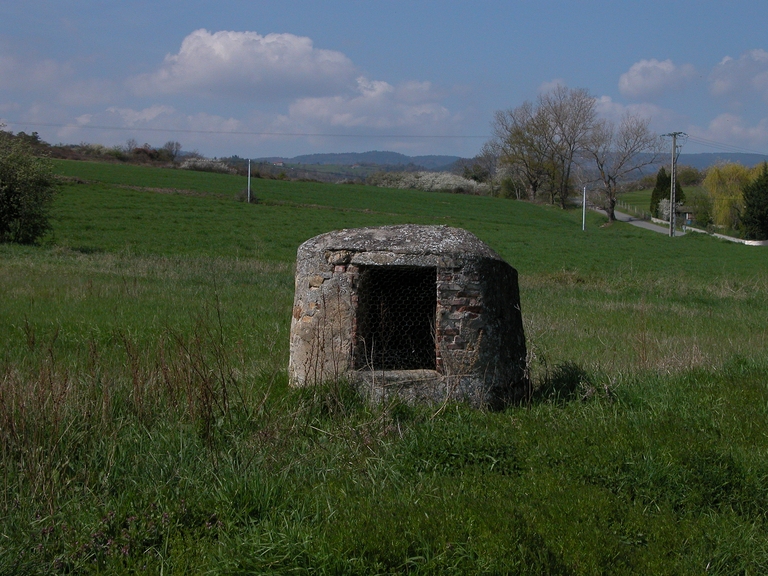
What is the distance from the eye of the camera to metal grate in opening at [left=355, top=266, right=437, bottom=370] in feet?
19.6

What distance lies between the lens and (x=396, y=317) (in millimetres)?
6594

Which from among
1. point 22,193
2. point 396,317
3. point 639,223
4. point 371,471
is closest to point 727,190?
point 639,223

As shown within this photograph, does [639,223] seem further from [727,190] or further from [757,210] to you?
[757,210]

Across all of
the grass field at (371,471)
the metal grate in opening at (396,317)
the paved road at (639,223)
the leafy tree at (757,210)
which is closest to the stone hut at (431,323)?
the metal grate in opening at (396,317)

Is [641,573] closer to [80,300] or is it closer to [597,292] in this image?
[80,300]

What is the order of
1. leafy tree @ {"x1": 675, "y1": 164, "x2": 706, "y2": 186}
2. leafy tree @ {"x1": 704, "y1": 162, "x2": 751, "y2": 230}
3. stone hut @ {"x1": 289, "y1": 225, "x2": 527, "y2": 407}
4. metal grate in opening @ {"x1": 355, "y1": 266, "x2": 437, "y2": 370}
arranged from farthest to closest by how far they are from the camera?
leafy tree @ {"x1": 675, "y1": 164, "x2": 706, "y2": 186} → leafy tree @ {"x1": 704, "y1": 162, "x2": 751, "y2": 230} → metal grate in opening @ {"x1": 355, "y1": 266, "x2": 437, "y2": 370} → stone hut @ {"x1": 289, "y1": 225, "x2": 527, "y2": 407}

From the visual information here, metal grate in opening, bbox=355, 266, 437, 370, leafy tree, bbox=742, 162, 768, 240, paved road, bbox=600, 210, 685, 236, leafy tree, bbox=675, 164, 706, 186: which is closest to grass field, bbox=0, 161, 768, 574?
metal grate in opening, bbox=355, 266, 437, 370

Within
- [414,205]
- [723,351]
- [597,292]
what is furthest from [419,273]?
[414,205]

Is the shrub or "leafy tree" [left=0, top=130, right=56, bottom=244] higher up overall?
the shrub

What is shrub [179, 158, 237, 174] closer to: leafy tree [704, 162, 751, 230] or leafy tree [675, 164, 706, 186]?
leafy tree [704, 162, 751, 230]

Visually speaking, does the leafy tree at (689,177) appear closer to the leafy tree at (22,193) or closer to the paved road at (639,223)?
the paved road at (639,223)

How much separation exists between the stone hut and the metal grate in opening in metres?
0.02

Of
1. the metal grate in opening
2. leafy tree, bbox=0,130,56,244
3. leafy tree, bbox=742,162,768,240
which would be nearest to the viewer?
the metal grate in opening

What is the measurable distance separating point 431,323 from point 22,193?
23.7 metres
